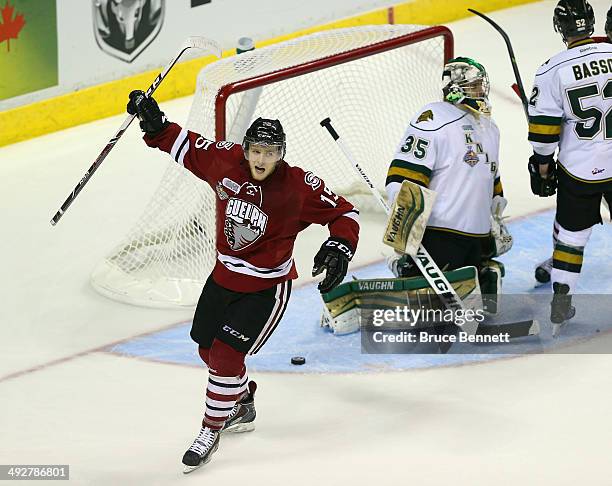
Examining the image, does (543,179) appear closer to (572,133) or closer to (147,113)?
(572,133)

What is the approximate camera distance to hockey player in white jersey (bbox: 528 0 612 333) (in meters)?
5.43

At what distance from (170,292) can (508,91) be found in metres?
2.94

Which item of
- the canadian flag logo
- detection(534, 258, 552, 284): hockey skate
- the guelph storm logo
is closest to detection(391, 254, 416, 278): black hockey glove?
detection(534, 258, 552, 284): hockey skate

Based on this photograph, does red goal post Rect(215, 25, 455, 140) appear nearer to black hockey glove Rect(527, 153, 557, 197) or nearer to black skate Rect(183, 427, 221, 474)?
black hockey glove Rect(527, 153, 557, 197)

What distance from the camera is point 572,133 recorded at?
552 centimetres

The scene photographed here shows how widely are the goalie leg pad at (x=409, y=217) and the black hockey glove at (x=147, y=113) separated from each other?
39.6 inches

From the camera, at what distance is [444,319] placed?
18.4ft

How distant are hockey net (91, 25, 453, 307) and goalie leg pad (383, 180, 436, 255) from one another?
783 millimetres

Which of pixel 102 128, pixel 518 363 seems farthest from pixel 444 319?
pixel 102 128

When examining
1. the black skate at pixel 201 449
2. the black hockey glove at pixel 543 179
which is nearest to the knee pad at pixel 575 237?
the black hockey glove at pixel 543 179

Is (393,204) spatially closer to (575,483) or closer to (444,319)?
(444,319)

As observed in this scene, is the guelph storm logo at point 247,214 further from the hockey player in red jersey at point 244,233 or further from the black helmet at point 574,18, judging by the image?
the black helmet at point 574,18

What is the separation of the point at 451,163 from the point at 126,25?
2818mm

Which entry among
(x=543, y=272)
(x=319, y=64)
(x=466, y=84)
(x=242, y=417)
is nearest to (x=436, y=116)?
(x=466, y=84)
